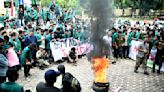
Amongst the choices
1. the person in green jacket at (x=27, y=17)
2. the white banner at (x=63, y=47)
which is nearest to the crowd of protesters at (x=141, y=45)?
the white banner at (x=63, y=47)

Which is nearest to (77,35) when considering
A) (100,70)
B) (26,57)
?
(26,57)

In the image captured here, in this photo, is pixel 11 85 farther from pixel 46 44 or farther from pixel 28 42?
pixel 46 44

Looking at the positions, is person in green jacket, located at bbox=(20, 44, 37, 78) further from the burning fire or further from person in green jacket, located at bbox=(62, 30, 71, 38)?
person in green jacket, located at bbox=(62, 30, 71, 38)

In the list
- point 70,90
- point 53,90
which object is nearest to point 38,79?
point 70,90

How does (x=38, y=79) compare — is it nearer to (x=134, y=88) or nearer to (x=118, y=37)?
(x=134, y=88)

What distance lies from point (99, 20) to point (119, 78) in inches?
138

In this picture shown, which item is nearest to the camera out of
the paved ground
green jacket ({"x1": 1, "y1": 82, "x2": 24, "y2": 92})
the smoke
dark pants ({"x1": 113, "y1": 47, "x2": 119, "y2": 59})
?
green jacket ({"x1": 1, "y1": 82, "x2": 24, "y2": 92})

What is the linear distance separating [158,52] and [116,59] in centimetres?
359

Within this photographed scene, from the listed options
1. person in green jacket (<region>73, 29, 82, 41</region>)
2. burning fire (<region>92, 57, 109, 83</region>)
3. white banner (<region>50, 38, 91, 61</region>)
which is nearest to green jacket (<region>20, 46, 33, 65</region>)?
burning fire (<region>92, 57, 109, 83</region>)

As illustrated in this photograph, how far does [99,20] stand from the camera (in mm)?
12828

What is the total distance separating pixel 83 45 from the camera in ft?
67.1

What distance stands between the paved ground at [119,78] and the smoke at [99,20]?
156 centimetres

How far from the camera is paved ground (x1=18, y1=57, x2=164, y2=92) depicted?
13.6m

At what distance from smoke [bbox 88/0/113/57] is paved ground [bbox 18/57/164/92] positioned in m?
1.56
